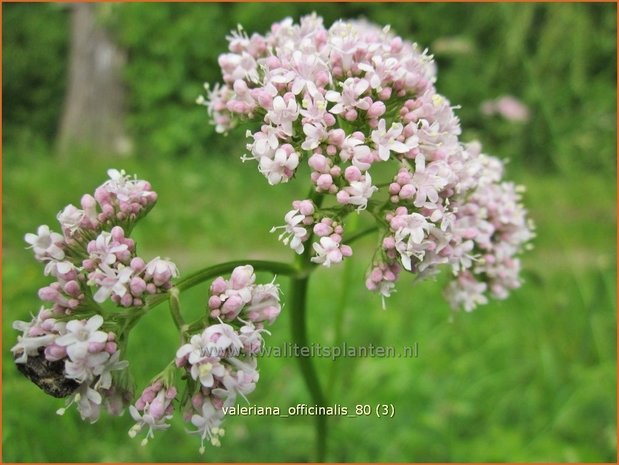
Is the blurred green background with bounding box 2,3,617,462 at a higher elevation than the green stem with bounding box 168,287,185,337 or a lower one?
higher

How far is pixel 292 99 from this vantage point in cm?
189

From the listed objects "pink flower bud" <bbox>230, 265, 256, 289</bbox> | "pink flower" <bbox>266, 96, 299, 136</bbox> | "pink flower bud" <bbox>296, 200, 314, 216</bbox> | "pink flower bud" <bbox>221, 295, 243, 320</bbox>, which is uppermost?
"pink flower" <bbox>266, 96, 299, 136</bbox>

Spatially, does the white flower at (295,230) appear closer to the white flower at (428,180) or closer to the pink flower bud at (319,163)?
the pink flower bud at (319,163)

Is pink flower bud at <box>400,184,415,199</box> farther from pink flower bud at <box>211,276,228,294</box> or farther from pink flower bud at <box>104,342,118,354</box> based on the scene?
pink flower bud at <box>104,342,118,354</box>

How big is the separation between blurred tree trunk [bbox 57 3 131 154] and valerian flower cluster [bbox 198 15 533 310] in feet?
31.7

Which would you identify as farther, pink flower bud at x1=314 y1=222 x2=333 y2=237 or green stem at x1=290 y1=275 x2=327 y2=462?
green stem at x1=290 y1=275 x2=327 y2=462

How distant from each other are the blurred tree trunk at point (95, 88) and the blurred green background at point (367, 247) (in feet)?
0.89

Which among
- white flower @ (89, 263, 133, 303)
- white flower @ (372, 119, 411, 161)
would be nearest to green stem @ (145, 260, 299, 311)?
white flower @ (89, 263, 133, 303)

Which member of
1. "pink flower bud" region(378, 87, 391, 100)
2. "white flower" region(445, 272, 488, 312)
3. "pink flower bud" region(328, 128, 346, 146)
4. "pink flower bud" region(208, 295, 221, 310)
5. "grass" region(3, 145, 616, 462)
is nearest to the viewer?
"pink flower bud" region(208, 295, 221, 310)

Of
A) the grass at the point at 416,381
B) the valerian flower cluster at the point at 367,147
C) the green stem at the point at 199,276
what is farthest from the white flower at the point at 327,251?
the grass at the point at 416,381

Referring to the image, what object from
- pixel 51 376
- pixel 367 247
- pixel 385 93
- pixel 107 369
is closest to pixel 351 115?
pixel 385 93

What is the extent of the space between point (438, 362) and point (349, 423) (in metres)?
0.98

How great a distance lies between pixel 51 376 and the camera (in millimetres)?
1783

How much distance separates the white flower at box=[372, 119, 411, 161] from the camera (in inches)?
75.1
